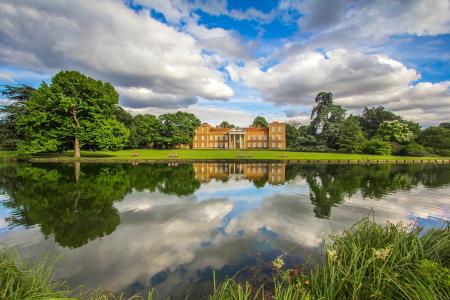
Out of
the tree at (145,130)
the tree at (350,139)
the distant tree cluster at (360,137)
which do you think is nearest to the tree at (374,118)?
the distant tree cluster at (360,137)

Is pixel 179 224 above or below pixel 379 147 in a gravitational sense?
below

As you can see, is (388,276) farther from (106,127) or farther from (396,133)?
(396,133)

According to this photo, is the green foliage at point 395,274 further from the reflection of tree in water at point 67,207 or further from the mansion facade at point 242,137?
the mansion facade at point 242,137

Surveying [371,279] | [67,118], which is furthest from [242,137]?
[371,279]

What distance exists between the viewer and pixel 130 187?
15148mm

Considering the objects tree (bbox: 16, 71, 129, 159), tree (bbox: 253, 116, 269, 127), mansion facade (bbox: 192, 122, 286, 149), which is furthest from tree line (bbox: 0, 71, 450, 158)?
tree (bbox: 253, 116, 269, 127)

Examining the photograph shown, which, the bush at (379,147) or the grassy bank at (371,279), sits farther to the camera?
the bush at (379,147)

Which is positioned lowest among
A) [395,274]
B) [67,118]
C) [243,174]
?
[243,174]

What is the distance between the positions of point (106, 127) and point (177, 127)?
33.3 meters

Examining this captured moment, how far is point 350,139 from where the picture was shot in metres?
51.4

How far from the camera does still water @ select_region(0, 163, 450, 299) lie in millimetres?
5469

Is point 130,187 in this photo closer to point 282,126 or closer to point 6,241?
point 6,241

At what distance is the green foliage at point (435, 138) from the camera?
177 ft

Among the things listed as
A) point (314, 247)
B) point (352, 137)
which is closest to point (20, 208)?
point (314, 247)
